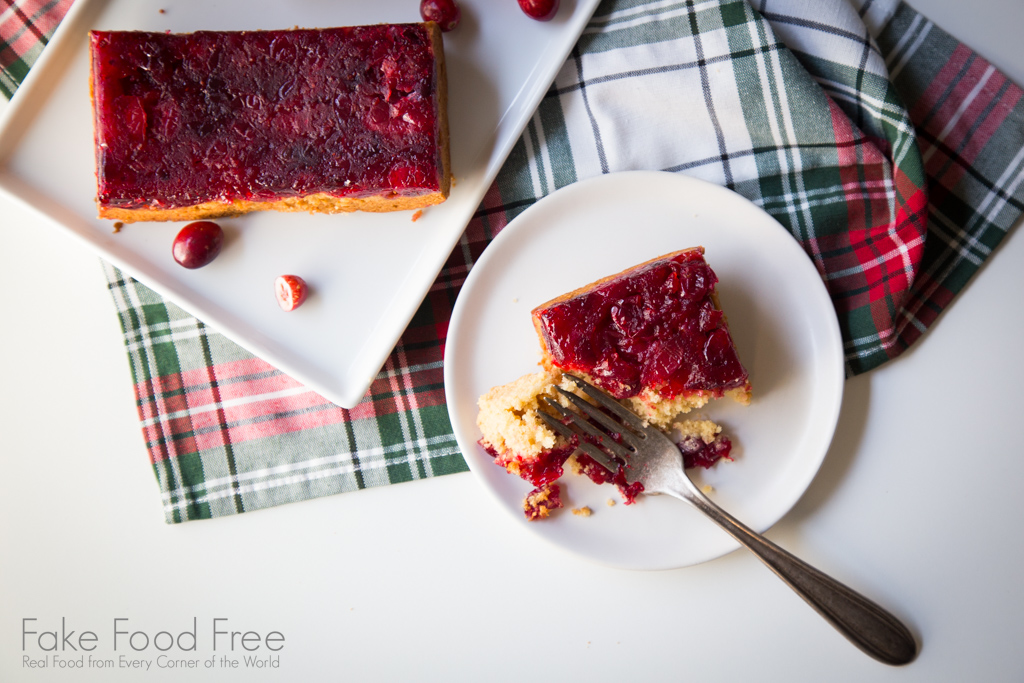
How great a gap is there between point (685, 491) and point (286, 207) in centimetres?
206

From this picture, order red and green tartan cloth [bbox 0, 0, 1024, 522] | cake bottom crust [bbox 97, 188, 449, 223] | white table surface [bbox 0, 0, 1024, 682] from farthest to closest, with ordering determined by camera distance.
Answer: white table surface [bbox 0, 0, 1024, 682], red and green tartan cloth [bbox 0, 0, 1024, 522], cake bottom crust [bbox 97, 188, 449, 223]

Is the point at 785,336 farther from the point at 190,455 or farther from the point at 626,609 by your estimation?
the point at 190,455

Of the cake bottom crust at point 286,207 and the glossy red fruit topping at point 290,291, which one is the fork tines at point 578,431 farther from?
the glossy red fruit topping at point 290,291

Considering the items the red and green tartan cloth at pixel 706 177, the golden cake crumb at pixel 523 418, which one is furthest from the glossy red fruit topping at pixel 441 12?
the golden cake crumb at pixel 523 418

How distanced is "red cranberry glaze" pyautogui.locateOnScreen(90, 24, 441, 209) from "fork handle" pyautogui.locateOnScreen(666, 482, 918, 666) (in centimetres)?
176

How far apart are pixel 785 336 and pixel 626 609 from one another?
1440mm

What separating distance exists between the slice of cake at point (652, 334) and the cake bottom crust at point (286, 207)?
78 centimetres

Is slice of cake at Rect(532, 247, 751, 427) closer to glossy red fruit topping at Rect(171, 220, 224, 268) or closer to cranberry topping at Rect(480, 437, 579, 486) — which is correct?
cranberry topping at Rect(480, 437, 579, 486)

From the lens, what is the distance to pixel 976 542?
2.60m

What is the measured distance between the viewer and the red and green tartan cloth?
2484 mm

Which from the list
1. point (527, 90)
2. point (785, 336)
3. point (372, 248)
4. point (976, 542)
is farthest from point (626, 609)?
point (527, 90)

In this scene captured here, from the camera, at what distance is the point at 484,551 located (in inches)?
106

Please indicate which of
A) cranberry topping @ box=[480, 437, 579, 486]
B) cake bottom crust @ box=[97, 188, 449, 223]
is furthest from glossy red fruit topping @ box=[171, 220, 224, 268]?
cranberry topping @ box=[480, 437, 579, 486]

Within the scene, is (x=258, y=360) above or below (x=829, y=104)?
below
